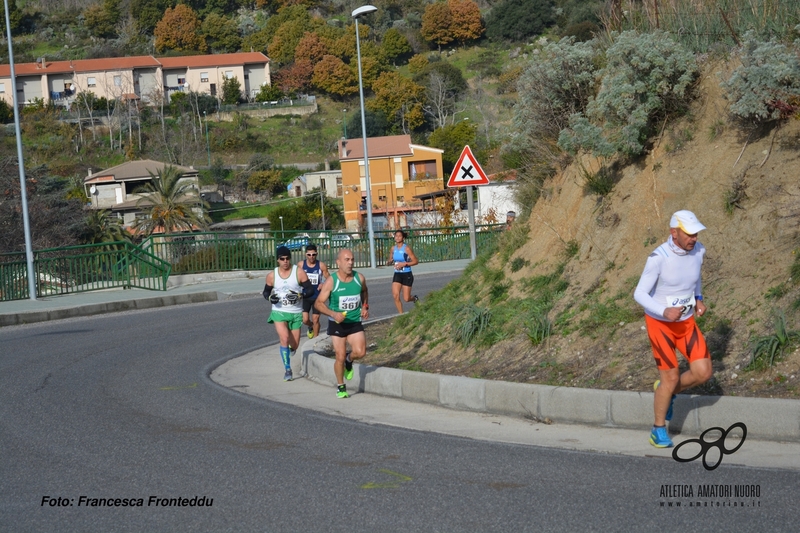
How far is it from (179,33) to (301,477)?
129 metres

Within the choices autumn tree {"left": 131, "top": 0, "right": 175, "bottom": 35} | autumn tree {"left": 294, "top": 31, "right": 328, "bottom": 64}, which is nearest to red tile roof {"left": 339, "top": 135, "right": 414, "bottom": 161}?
autumn tree {"left": 294, "top": 31, "right": 328, "bottom": 64}

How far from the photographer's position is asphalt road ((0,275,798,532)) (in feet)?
18.6

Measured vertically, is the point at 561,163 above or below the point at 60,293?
above

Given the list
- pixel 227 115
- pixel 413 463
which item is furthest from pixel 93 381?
pixel 227 115

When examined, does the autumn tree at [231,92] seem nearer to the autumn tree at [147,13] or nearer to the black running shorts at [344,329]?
the autumn tree at [147,13]

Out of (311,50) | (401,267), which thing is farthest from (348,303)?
(311,50)

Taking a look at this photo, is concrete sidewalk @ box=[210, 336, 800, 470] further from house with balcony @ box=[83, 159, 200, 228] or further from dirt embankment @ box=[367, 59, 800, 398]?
house with balcony @ box=[83, 159, 200, 228]

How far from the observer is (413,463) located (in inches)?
281

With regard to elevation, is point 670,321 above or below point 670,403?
above

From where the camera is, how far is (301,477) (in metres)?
6.81

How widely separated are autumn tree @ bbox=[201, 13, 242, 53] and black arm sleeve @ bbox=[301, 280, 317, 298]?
395 ft

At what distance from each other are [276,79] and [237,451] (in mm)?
108642

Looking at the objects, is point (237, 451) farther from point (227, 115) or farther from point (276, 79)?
point (276, 79)

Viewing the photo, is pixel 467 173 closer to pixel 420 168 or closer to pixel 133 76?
pixel 420 168
